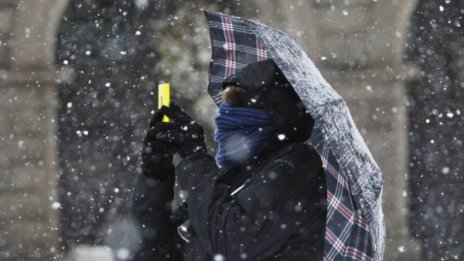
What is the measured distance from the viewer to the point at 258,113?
7.60 ft

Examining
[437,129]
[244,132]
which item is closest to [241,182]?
[244,132]

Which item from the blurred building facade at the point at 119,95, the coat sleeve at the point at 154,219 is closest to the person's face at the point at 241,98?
the coat sleeve at the point at 154,219

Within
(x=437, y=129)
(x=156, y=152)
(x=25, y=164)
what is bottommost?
(x=25, y=164)

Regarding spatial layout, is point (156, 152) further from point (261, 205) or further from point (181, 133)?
point (261, 205)

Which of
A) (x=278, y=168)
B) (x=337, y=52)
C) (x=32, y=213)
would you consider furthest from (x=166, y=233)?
(x=32, y=213)

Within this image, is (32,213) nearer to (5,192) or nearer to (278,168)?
(5,192)

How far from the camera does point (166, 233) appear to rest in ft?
8.17

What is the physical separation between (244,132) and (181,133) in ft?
0.65

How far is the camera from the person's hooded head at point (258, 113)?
91.2 inches

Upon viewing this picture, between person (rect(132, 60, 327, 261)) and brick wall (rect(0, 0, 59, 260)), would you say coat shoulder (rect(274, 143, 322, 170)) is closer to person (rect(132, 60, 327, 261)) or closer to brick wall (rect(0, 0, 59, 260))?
person (rect(132, 60, 327, 261))

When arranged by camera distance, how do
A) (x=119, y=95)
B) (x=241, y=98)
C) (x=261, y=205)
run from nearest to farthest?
(x=261, y=205), (x=241, y=98), (x=119, y=95)

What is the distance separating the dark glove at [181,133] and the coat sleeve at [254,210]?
12 centimetres

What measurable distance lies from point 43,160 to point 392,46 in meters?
3.56

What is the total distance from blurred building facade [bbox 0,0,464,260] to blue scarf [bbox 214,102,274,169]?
4.47 meters
